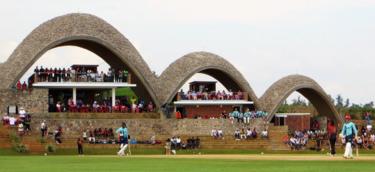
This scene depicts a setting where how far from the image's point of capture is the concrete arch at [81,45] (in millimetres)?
58250

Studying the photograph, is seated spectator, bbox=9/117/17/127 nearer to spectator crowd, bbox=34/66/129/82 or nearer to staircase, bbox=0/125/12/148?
staircase, bbox=0/125/12/148

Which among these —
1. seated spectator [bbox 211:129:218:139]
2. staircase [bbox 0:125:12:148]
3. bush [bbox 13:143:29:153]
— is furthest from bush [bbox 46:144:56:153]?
seated spectator [bbox 211:129:218:139]

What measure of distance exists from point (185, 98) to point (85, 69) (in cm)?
848

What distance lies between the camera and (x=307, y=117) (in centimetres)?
7938

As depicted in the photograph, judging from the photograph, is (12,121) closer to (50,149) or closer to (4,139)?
(4,139)

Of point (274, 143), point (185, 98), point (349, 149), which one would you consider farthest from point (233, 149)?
point (349, 149)

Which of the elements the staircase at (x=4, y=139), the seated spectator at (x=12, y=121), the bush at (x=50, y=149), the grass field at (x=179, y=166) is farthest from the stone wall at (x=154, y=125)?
the grass field at (x=179, y=166)

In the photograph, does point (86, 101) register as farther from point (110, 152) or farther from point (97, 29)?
point (110, 152)

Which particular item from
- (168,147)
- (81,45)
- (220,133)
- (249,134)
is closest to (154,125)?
(220,133)

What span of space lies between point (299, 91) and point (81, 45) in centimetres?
2356

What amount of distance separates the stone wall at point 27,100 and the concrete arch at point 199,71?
430 inches

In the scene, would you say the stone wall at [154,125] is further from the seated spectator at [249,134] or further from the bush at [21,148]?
the bush at [21,148]

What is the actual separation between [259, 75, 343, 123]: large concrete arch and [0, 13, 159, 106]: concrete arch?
40.8 feet

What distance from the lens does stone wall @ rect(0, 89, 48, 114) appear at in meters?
54.9
